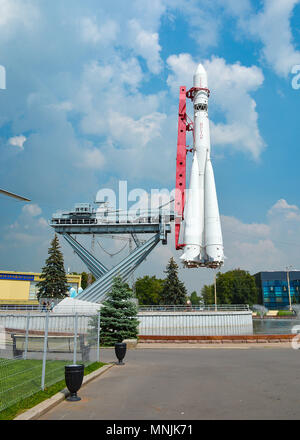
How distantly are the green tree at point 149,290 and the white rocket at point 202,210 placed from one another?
44.4 meters

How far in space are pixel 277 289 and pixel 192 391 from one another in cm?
8871

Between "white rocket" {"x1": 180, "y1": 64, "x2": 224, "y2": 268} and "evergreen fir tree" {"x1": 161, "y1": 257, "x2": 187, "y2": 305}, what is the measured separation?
64.2 ft

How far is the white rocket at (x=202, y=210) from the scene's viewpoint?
34.3m

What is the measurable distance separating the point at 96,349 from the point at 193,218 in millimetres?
23342

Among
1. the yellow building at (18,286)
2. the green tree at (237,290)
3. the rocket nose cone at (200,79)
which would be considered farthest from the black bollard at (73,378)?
the green tree at (237,290)

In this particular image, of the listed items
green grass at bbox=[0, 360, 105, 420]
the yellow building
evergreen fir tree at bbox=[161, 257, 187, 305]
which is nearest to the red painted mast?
evergreen fir tree at bbox=[161, 257, 187, 305]

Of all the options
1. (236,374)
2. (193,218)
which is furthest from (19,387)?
(193,218)

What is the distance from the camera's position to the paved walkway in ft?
20.9

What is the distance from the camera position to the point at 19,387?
8.27 m

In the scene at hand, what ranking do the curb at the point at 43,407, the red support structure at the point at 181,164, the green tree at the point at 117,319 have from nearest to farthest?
1. the curb at the point at 43,407
2. the green tree at the point at 117,319
3. the red support structure at the point at 181,164

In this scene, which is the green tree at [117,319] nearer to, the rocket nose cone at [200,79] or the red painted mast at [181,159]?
the red painted mast at [181,159]

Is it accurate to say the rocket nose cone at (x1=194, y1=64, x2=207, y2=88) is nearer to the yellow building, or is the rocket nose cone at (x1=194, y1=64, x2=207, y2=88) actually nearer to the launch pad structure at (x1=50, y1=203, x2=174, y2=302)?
the launch pad structure at (x1=50, y1=203, x2=174, y2=302)

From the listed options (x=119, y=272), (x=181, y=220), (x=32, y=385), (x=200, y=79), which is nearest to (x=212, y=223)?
(x=181, y=220)
